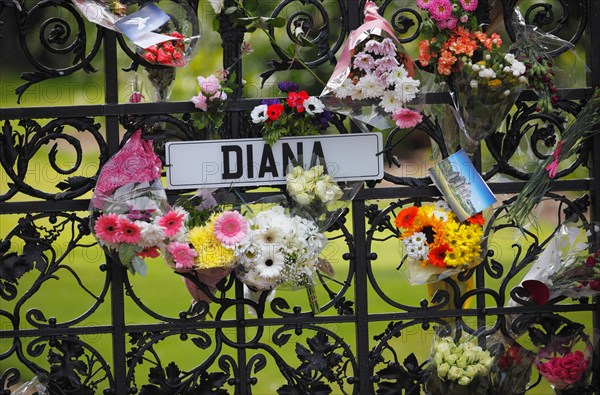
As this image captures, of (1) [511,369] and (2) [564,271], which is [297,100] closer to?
(2) [564,271]

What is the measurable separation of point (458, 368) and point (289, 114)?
50.2 inches

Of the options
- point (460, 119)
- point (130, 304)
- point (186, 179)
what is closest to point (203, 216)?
point (186, 179)

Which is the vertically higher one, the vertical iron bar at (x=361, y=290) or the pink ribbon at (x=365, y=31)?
the pink ribbon at (x=365, y=31)

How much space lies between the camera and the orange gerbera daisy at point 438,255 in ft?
11.7

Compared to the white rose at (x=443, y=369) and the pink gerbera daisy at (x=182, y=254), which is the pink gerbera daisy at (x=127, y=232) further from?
the white rose at (x=443, y=369)

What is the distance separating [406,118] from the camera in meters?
3.58

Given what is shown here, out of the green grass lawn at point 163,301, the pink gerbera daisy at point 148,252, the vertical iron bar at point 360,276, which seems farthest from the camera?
the green grass lawn at point 163,301

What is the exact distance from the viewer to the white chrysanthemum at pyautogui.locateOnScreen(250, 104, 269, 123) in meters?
3.49

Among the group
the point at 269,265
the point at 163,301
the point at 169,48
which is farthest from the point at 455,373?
the point at 163,301

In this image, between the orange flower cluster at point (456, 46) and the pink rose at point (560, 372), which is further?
the pink rose at point (560, 372)

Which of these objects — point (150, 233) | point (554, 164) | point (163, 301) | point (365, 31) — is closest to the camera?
point (150, 233)

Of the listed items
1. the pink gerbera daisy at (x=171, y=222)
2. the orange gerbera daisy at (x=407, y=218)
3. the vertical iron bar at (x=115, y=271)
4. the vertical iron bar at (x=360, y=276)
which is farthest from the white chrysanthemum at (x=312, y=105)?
the vertical iron bar at (x=115, y=271)

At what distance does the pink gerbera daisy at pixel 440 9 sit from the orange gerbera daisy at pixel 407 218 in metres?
0.81

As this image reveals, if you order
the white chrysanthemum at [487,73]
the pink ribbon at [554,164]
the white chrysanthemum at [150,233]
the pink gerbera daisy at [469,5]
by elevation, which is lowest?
the white chrysanthemum at [150,233]
